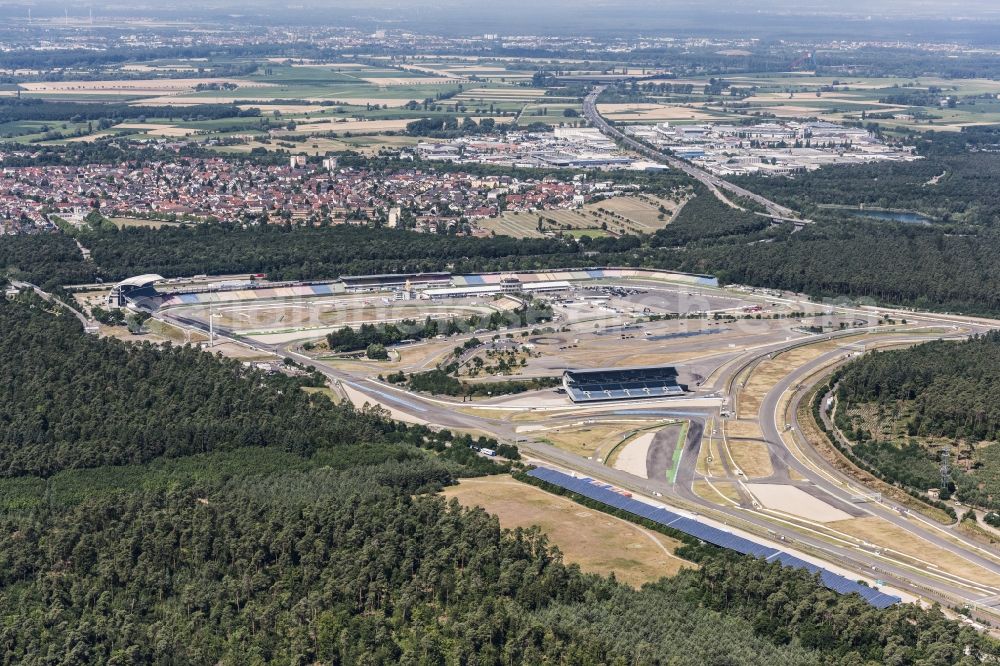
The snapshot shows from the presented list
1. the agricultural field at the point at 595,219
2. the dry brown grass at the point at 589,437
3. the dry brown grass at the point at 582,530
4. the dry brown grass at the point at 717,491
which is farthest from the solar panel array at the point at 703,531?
the agricultural field at the point at 595,219

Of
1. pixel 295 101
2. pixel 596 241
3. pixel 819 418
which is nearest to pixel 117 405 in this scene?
pixel 819 418

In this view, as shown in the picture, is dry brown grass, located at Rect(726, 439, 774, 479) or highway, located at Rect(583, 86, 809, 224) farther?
highway, located at Rect(583, 86, 809, 224)

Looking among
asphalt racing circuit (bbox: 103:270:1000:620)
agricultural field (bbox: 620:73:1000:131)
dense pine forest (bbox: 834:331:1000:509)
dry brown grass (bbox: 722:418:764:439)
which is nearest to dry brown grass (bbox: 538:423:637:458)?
asphalt racing circuit (bbox: 103:270:1000:620)

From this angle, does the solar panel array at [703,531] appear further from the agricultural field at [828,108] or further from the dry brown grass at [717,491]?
the agricultural field at [828,108]

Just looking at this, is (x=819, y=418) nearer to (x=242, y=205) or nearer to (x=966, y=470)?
(x=966, y=470)

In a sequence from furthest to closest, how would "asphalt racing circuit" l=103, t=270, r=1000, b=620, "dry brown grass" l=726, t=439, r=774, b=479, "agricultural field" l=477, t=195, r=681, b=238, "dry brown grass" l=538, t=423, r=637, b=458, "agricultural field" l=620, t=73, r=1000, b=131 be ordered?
"agricultural field" l=620, t=73, r=1000, b=131 < "agricultural field" l=477, t=195, r=681, b=238 < "dry brown grass" l=538, t=423, r=637, b=458 < "dry brown grass" l=726, t=439, r=774, b=479 < "asphalt racing circuit" l=103, t=270, r=1000, b=620

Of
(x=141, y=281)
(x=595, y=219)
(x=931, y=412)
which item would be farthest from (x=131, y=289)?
(x=931, y=412)

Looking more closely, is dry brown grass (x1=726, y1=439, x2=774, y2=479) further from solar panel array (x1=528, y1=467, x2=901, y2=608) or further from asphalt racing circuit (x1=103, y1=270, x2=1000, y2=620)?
solar panel array (x1=528, y1=467, x2=901, y2=608)
